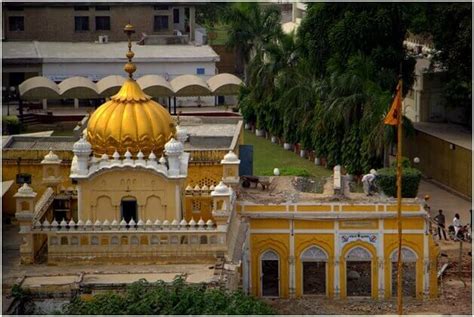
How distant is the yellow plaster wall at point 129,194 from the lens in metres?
28.1

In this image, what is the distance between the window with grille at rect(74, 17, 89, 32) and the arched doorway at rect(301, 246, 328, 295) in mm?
34905

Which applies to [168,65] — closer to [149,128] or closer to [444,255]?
[444,255]

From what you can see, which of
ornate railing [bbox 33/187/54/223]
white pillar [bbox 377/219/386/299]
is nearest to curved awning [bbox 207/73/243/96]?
white pillar [bbox 377/219/386/299]

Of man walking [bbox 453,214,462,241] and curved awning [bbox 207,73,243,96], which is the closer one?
man walking [bbox 453,214,462,241]

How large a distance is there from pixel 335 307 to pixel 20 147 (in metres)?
9.98

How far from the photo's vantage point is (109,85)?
53.9 metres

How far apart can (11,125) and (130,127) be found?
23047 mm

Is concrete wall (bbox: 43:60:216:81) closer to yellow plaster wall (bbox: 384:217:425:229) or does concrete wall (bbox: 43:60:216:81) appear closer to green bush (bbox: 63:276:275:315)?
yellow plaster wall (bbox: 384:217:425:229)

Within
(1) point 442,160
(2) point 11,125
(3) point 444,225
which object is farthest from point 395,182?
(2) point 11,125

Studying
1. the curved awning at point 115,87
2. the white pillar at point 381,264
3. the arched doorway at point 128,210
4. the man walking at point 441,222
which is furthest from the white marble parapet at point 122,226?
the curved awning at point 115,87

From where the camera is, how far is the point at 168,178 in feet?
91.9

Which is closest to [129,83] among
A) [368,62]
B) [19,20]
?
[368,62]

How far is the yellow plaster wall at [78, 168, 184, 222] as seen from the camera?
28062mm

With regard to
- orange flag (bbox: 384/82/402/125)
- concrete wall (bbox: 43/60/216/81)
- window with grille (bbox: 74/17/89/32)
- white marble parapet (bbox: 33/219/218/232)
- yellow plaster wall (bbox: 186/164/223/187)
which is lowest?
white marble parapet (bbox: 33/219/218/232)
